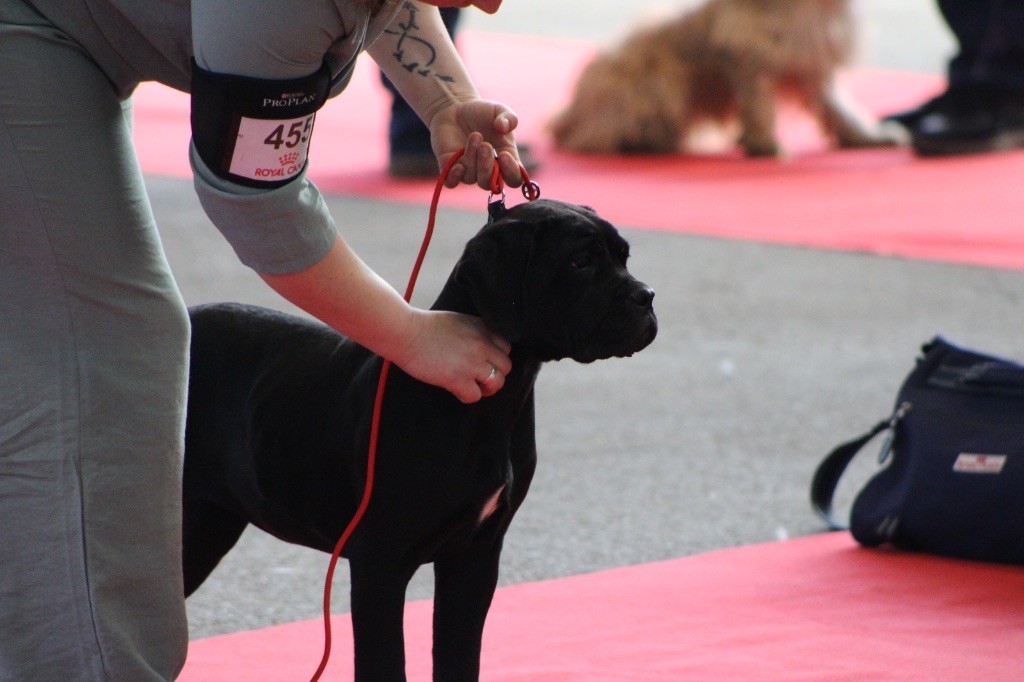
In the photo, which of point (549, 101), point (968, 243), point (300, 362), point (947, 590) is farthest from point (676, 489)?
point (549, 101)

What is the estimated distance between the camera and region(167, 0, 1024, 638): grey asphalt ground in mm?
3039

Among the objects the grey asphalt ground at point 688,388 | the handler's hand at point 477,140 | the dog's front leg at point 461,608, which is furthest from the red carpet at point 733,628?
the handler's hand at point 477,140

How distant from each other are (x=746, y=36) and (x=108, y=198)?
275 inches

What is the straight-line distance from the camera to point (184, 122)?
973 centimetres

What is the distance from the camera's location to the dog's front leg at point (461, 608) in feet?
6.24

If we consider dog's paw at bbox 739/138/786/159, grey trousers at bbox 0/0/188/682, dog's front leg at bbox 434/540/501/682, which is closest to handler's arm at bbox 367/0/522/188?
grey trousers at bbox 0/0/188/682

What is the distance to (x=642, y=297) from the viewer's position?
175 centimetres

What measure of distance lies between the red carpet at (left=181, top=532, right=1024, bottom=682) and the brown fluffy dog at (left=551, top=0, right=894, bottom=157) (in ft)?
18.7

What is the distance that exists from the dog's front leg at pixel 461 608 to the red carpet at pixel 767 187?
4.40m

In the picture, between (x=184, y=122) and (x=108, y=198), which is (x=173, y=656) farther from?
(x=184, y=122)

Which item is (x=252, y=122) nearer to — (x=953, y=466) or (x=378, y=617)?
(x=378, y=617)

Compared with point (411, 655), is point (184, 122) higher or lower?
lower

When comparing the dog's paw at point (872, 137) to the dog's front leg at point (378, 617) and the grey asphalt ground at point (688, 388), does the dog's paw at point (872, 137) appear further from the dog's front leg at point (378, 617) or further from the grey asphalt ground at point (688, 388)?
the dog's front leg at point (378, 617)

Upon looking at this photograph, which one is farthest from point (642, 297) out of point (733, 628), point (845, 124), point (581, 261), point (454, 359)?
point (845, 124)
